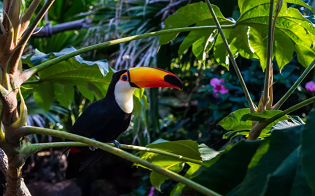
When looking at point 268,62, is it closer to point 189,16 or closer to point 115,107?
point 189,16

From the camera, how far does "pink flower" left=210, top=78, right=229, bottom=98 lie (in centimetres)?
215

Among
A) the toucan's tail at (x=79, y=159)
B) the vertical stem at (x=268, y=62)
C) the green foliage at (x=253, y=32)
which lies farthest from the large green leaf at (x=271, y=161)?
the toucan's tail at (x=79, y=159)

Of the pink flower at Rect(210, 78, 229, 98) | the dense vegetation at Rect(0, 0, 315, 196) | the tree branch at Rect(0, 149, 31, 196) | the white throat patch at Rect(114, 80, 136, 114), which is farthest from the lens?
the pink flower at Rect(210, 78, 229, 98)

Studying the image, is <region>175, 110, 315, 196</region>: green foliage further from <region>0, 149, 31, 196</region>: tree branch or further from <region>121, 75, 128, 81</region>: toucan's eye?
<region>121, 75, 128, 81</region>: toucan's eye

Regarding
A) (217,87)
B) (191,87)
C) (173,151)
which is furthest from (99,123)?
(191,87)

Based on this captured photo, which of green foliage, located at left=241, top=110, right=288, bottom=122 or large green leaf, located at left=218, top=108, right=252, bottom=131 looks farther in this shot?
large green leaf, located at left=218, top=108, right=252, bottom=131

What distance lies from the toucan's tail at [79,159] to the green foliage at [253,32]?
1.42ft

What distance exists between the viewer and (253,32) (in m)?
1.12

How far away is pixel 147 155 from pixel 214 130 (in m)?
1.49

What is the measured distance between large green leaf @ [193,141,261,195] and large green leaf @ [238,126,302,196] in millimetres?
40

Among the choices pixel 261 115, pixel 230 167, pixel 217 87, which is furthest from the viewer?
pixel 217 87

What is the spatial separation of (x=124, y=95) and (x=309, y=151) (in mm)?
756

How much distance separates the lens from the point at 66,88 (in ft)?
4.22

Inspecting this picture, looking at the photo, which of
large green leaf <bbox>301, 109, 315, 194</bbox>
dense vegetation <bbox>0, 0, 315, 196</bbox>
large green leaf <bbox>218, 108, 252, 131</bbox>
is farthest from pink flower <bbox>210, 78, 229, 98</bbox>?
large green leaf <bbox>301, 109, 315, 194</bbox>
